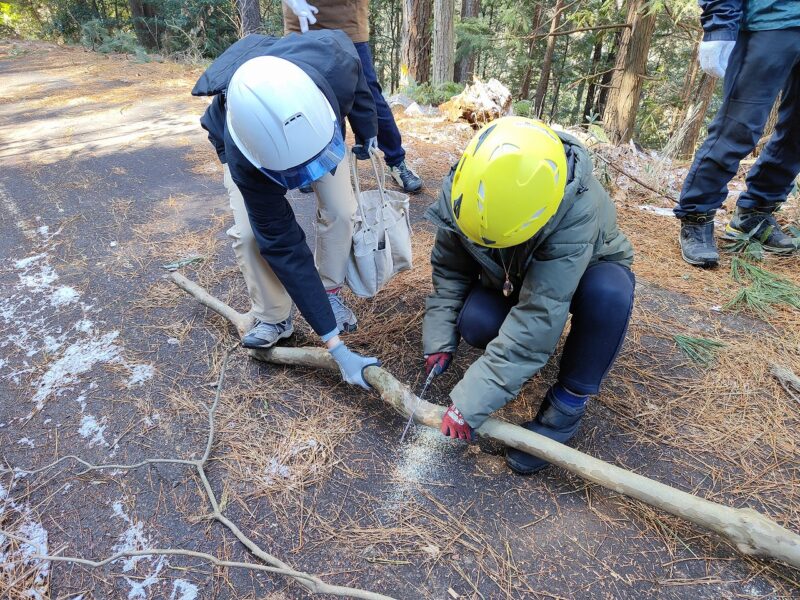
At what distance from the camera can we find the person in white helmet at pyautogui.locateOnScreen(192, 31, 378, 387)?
1.35 meters

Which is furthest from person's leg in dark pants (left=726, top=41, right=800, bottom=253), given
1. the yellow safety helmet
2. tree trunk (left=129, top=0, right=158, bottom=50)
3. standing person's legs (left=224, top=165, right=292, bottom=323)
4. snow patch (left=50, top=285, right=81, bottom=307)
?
tree trunk (left=129, top=0, right=158, bottom=50)

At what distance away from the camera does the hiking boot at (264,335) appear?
2147mm

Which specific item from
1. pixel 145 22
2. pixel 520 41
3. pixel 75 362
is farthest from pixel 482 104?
pixel 145 22

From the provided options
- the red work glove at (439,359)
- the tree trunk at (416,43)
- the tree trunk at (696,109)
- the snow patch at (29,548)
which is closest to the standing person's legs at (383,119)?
the red work glove at (439,359)

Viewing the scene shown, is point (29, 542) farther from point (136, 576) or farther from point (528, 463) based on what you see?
point (528, 463)

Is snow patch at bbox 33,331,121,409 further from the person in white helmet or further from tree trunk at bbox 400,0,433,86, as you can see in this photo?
tree trunk at bbox 400,0,433,86

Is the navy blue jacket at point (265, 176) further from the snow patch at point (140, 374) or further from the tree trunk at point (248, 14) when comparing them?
the tree trunk at point (248, 14)

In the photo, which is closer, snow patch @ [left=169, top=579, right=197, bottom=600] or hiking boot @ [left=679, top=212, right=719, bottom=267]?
snow patch @ [left=169, top=579, right=197, bottom=600]

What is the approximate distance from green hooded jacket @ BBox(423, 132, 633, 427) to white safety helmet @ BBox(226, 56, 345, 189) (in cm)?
50

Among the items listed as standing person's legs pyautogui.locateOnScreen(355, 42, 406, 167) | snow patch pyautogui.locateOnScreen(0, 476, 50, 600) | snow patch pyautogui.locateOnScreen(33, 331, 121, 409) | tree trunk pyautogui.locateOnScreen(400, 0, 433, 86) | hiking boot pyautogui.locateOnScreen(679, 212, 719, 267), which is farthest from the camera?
tree trunk pyautogui.locateOnScreen(400, 0, 433, 86)

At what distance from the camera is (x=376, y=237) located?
215 cm

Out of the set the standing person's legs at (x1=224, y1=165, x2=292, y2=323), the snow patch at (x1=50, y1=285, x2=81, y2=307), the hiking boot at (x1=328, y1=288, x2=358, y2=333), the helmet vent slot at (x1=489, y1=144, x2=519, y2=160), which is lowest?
the snow patch at (x1=50, y1=285, x2=81, y2=307)

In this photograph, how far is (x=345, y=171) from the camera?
210cm

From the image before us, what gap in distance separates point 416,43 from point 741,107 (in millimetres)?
5364
